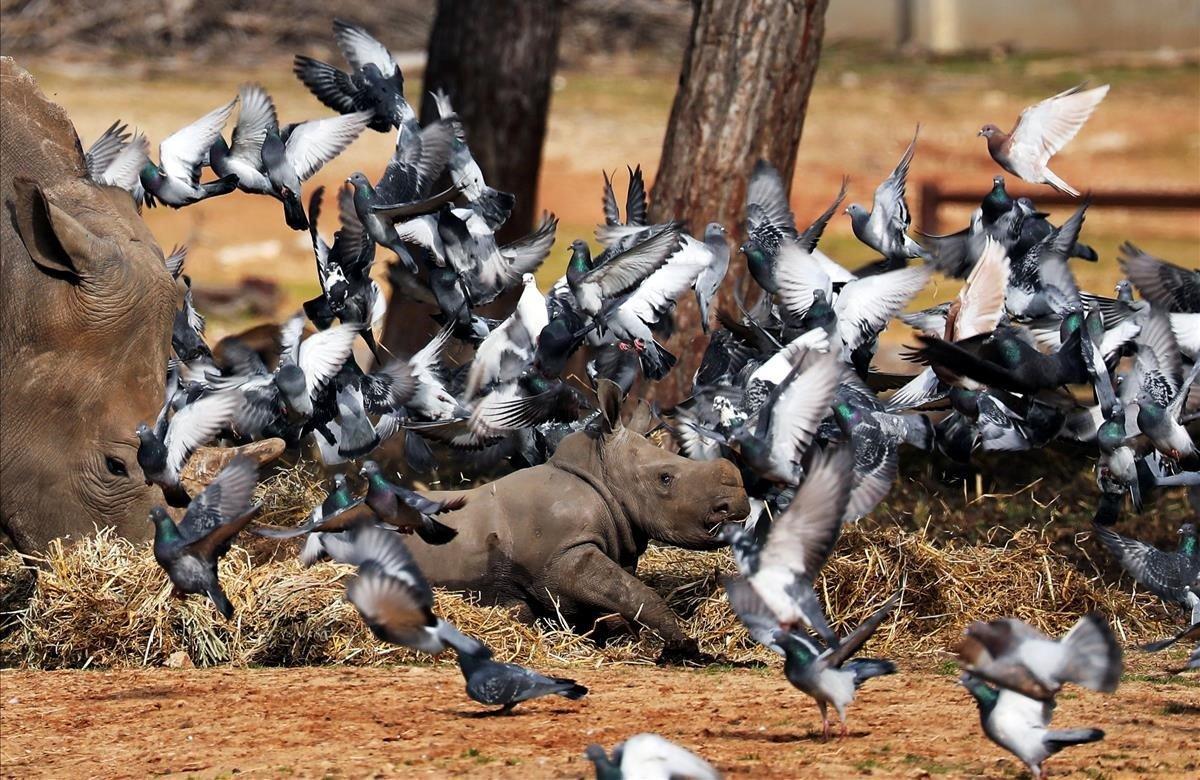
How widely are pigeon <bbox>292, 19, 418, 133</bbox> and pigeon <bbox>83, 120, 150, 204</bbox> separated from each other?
86 centimetres

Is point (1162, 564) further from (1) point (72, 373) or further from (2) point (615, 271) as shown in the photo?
(1) point (72, 373)

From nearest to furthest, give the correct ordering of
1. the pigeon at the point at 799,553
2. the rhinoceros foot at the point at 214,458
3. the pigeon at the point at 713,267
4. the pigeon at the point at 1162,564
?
the pigeon at the point at 799,553 → the pigeon at the point at 1162,564 → the rhinoceros foot at the point at 214,458 → the pigeon at the point at 713,267

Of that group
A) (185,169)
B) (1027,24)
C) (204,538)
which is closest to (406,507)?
(204,538)

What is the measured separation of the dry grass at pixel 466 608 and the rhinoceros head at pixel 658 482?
17.5 inches

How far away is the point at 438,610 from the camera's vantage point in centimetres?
752

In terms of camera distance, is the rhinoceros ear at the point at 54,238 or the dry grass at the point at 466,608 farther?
the rhinoceros ear at the point at 54,238

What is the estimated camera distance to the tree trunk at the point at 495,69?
41.7ft

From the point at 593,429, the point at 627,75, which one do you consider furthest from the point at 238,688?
the point at 627,75

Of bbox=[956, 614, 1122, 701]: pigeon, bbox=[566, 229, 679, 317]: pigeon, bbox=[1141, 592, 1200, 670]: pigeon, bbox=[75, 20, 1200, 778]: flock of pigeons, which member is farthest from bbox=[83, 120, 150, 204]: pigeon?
bbox=[956, 614, 1122, 701]: pigeon

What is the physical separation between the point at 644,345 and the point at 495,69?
4.58 metres

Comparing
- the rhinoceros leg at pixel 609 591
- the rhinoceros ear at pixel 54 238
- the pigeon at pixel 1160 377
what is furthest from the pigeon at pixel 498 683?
the pigeon at pixel 1160 377

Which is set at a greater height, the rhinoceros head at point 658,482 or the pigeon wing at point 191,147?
the pigeon wing at point 191,147

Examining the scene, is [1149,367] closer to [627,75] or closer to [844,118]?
[844,118]

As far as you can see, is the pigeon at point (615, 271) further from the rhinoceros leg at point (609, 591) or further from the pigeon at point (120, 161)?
the pigeon at point (120, 161)
